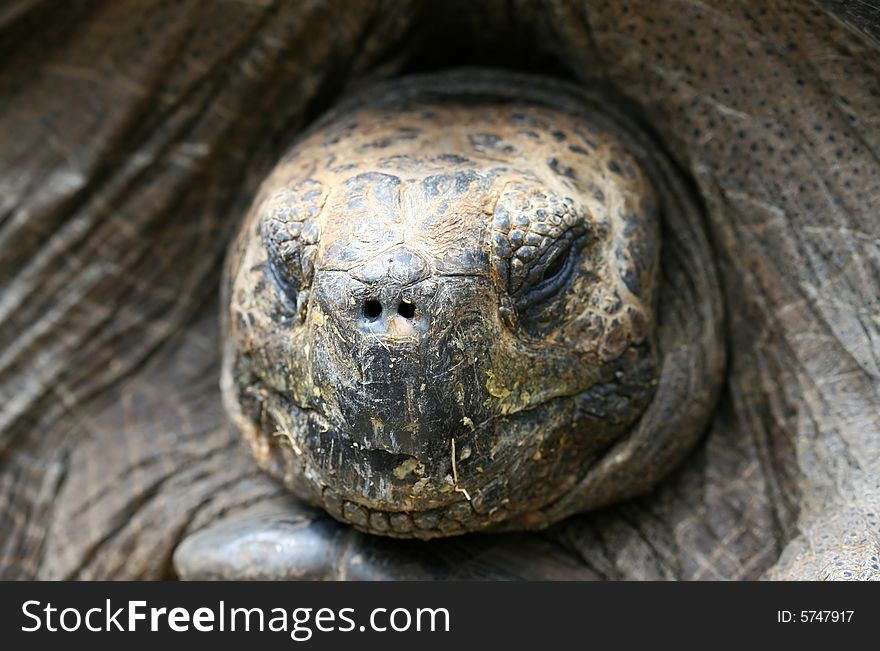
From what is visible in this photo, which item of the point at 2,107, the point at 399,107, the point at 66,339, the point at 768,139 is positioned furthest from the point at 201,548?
the point at 768,139

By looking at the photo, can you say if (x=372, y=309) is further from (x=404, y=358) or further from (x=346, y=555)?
(x=346, y=555)

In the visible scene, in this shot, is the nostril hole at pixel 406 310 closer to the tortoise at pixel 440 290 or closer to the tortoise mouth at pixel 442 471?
the tortoise at pixel 440 290

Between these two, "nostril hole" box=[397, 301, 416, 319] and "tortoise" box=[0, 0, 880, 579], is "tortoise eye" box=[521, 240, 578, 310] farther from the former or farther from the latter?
"nostril hole" box=[397, 301, 416, 319]

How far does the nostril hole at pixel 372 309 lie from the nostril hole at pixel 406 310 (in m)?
0.03

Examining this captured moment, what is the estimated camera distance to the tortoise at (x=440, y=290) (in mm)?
1729

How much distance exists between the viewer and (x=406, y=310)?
5.32 ft

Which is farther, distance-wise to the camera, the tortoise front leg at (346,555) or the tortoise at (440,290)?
the tortoise front leg at (346,555)

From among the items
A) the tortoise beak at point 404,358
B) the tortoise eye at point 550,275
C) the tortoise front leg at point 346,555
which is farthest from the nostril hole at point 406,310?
the tortoise front leg at point 346,555

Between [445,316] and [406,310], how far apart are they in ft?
0.19

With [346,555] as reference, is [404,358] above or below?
above

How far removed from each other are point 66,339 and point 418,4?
1061 millimetres

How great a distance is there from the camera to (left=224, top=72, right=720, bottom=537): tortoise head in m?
1.65

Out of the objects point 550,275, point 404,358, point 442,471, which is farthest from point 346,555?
point 550,275

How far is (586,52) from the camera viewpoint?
7.08 feet
